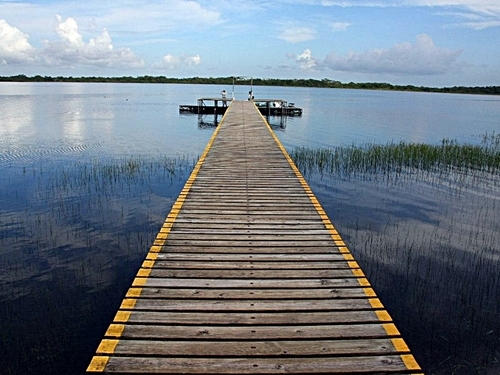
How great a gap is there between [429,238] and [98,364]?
790 cm

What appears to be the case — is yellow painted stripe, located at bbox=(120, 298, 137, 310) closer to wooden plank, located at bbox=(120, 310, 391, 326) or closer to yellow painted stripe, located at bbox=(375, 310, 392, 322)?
wooden plank, located at bbox=(120, 310, 391, 326)

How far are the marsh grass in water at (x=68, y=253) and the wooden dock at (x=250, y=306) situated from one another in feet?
6.02

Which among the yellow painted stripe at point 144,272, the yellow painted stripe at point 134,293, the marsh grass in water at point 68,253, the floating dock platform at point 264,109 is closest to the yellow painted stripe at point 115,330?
the yellow painted stripe at point 134,293

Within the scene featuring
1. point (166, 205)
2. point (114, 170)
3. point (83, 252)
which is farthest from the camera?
point (114, 170)

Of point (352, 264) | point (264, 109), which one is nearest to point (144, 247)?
point (352, 264)

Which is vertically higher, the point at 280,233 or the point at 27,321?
the point at 280,233

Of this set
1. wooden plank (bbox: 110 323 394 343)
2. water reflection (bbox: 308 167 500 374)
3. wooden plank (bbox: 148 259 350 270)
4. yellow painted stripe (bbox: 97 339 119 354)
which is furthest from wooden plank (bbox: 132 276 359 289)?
water reflection (bbox: 308 167 500 374)

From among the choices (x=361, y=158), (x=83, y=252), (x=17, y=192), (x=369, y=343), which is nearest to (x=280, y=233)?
(x=369, y=343)

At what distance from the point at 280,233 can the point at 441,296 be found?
308 centimetres

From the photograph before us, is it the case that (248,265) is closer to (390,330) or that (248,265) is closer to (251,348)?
(251,348)

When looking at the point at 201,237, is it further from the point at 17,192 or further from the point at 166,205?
the point at 17,192

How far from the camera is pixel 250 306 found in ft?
12.8

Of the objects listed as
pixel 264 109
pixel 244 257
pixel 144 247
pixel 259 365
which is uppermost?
pixel 264 109

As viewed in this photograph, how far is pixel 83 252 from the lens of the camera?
8117 millimetres
